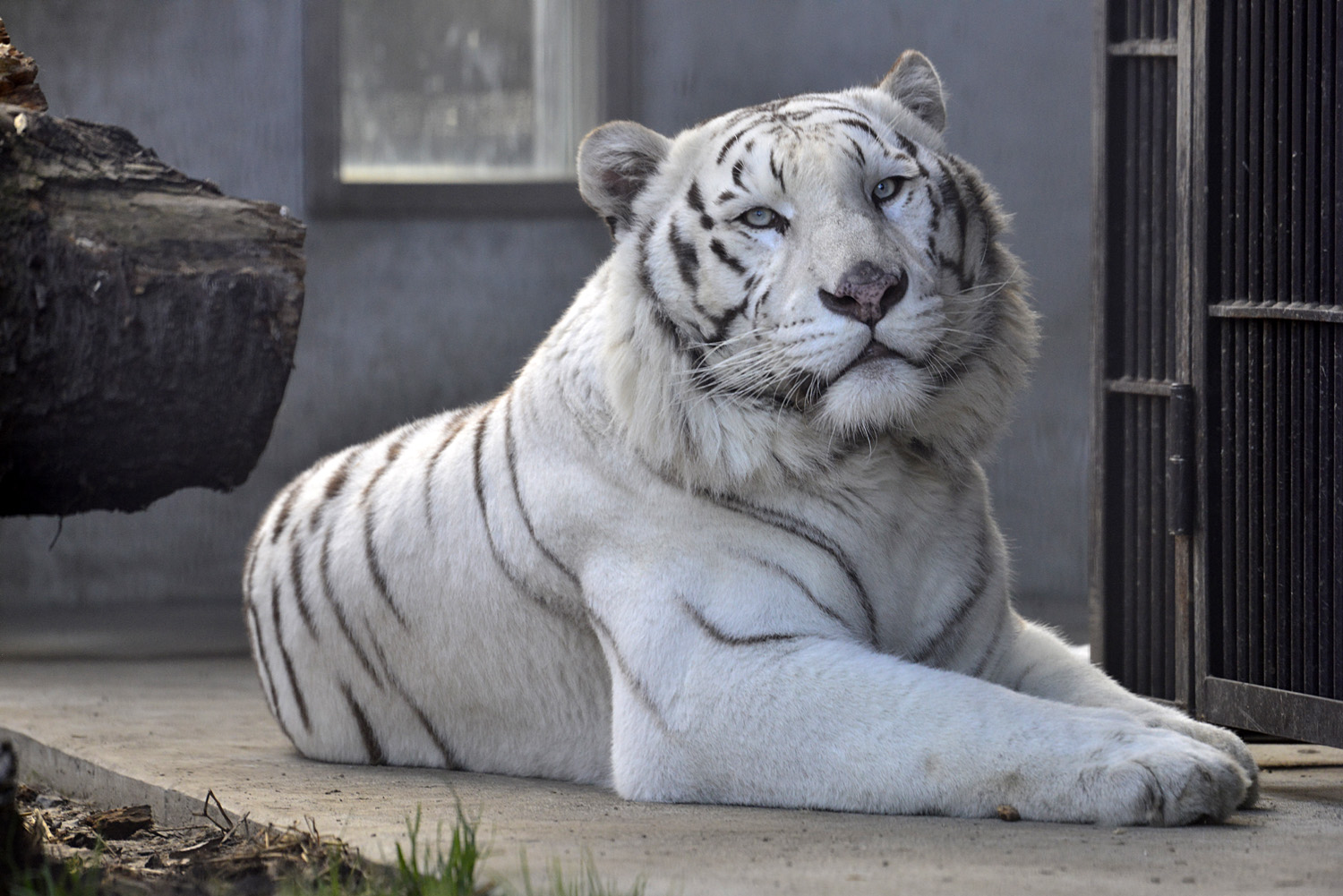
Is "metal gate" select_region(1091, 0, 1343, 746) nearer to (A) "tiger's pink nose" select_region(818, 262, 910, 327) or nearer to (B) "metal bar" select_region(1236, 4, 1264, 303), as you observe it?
(B) "metal bar" select_region(1236, 4, 1264, 303)

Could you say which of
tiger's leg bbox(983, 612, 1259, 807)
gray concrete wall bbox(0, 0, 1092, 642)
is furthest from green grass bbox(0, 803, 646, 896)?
gray concrete wall bbox(0, 0, 1092, 642)

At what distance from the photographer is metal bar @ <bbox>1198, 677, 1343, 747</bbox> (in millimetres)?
3065

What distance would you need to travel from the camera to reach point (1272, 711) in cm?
322

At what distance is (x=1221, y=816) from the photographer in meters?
2.57

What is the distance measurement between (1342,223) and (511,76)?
13.4 ft

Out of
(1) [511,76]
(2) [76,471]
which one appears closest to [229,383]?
(2) [76,471]

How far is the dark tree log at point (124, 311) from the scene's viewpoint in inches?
97.9

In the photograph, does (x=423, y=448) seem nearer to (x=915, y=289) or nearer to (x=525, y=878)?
(x=915, y=289)

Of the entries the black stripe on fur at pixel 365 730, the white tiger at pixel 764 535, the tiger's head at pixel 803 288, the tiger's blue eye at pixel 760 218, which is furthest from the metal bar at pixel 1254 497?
the black stripe on fur at pixel 365 730

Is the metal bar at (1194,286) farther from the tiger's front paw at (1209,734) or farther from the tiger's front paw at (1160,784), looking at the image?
the tiger's front paw at (1160,784)

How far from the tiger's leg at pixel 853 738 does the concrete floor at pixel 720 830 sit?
0.04m

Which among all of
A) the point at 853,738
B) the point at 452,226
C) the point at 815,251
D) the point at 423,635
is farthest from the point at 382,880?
the point at 452,226

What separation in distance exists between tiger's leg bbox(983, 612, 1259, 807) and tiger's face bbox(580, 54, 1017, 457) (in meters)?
0.56

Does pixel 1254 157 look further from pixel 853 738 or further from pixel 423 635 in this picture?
pixel 423 635
